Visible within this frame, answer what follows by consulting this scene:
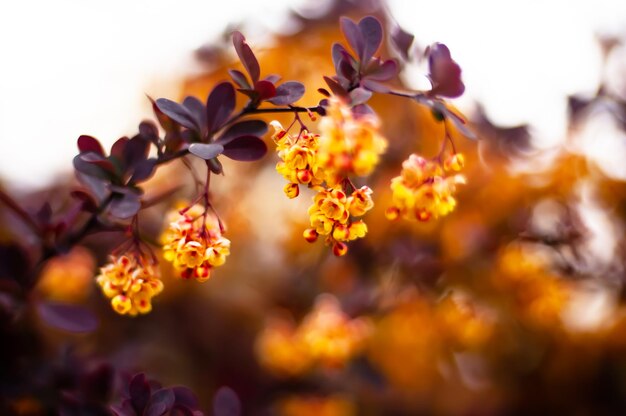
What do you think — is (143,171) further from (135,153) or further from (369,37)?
(369,37)

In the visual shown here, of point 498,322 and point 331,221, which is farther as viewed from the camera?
point 498,322

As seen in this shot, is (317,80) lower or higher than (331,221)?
lower

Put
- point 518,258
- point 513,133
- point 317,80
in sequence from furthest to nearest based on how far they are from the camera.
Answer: point 317,80, point 513,133, point 518,258

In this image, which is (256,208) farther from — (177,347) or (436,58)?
(436,58)

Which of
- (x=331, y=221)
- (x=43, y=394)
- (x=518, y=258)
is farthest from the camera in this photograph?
(x=518, y=258)

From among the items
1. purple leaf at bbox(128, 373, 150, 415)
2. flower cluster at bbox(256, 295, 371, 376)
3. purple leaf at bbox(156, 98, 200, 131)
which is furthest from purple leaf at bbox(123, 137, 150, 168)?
flower cluster at bbox(256, 295, 371, 376)

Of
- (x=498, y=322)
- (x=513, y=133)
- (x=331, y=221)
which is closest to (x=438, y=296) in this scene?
(x=498, y=322)
